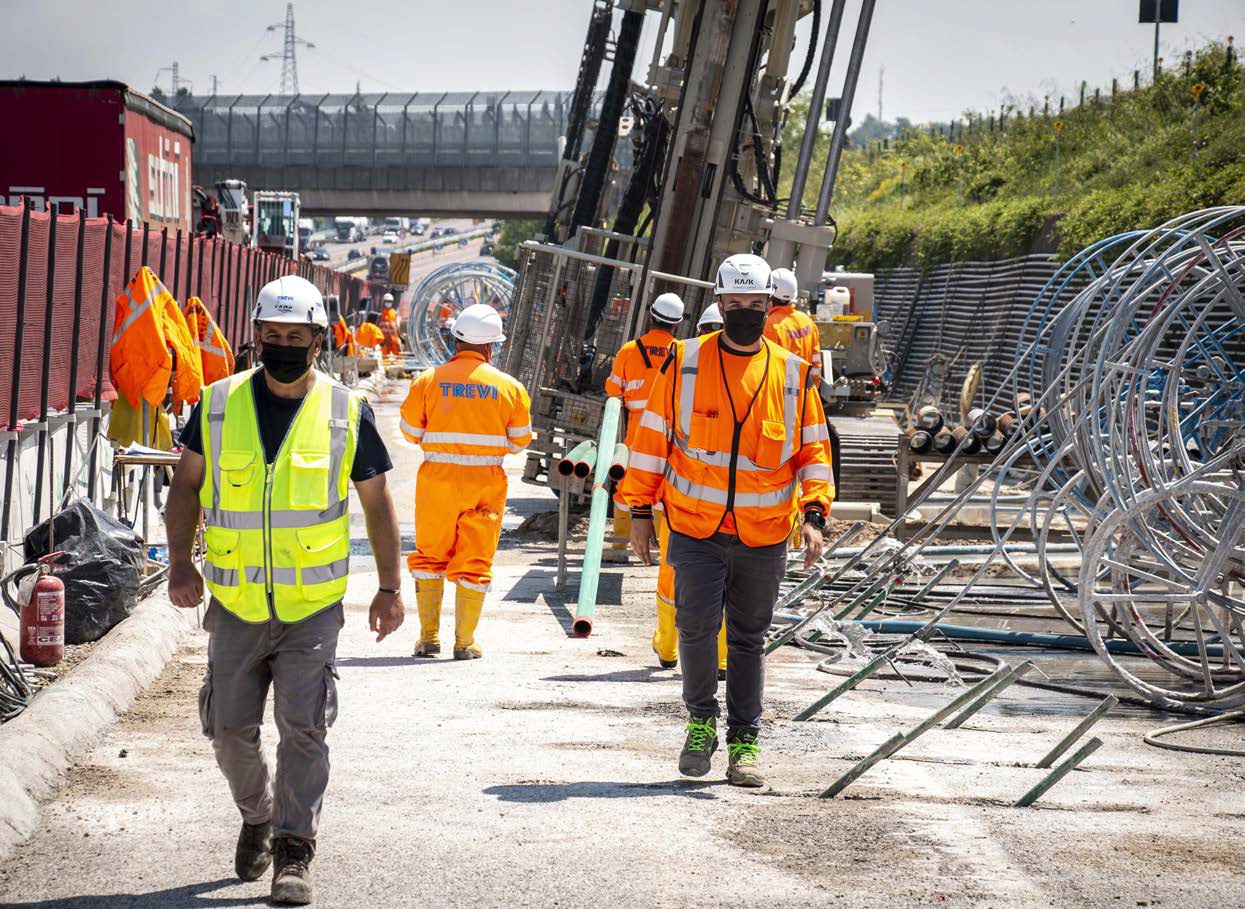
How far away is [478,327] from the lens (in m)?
10.3

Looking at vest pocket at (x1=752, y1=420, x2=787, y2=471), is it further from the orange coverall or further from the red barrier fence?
the red barrier fence

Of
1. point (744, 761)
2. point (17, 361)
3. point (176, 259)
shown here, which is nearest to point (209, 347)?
point (176, 259)

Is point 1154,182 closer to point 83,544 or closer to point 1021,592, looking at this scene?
point 1021,592

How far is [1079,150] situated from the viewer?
34250 mm

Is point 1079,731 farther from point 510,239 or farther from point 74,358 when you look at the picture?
point 510,239

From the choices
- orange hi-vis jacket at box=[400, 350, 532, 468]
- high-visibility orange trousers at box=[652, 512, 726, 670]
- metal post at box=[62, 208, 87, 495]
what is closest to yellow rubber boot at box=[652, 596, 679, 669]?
high-visibility orange trousers at box=[652, 512, 726, 670]

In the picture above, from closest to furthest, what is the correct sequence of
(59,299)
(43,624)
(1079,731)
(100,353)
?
(1079,731), (43,624), (59,299), (100,353)

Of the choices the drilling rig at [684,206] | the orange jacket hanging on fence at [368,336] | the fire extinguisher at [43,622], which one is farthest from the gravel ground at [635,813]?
the orange jacket hanging on fence at [368,336]

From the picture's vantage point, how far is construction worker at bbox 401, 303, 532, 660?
10086 millimetres

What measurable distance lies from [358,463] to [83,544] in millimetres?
4666

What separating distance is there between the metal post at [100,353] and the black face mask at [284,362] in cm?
706

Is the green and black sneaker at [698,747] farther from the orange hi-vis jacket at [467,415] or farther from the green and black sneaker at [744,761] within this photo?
the orange hi-vis jacket at [467,415]

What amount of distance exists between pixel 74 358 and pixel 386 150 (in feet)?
173

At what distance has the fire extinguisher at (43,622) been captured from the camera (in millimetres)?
8773
